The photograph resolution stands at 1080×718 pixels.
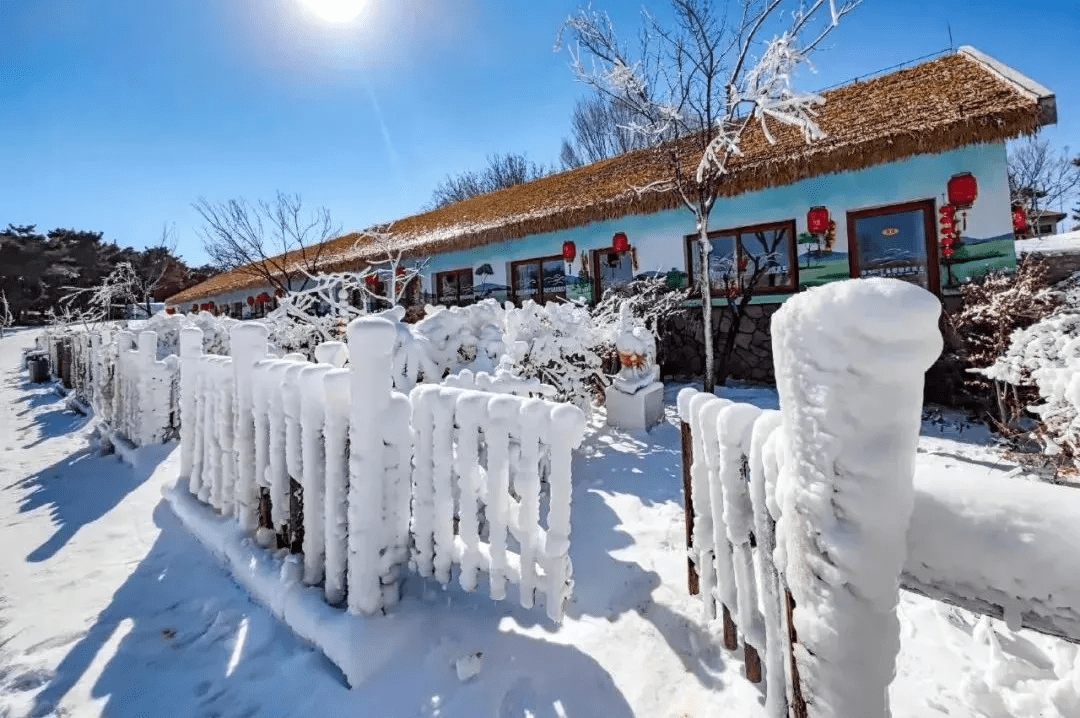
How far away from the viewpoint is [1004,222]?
619 cm

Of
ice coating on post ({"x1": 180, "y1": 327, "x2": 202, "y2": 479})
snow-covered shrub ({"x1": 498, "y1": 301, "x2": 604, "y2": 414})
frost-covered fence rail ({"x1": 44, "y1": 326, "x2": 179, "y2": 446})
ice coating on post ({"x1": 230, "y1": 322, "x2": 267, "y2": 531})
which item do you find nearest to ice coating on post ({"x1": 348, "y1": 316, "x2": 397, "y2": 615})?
ice coating on post ({"x1": 230, "y1": 322, "x2": 267, "y2": 531})

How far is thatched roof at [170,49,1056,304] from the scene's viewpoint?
19.2 ft

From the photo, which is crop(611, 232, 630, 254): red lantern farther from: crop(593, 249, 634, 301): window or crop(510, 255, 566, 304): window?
crop(510, 255, 566, 304): window

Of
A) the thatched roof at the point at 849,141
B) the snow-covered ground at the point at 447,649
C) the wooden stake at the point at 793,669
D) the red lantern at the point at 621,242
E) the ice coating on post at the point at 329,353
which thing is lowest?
the snow-covered ground at the point at 447,649

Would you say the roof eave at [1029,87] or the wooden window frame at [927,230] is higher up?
the roof eave at [1029,87]

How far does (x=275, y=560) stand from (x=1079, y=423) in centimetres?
428

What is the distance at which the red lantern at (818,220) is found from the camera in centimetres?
736

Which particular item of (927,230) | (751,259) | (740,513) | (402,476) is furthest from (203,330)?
(927,230)

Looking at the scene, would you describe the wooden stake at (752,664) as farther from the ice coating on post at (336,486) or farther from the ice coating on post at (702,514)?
the ice coating on post at (336,486)

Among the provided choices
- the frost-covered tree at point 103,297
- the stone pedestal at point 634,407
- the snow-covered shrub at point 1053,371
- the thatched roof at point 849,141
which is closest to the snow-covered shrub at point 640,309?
the stone pedestal at point 634,407

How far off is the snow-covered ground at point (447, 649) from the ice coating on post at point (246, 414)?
395mm

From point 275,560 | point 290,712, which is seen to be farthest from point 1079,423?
point 275,560

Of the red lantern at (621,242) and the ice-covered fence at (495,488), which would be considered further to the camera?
the red lantern at (621,242)

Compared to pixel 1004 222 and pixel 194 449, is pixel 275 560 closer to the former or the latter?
pixel 194 449
